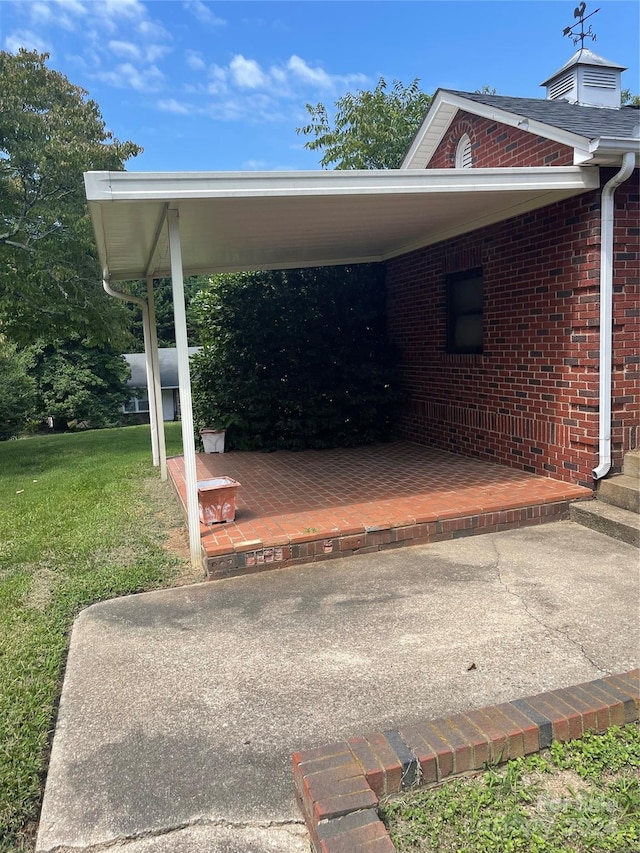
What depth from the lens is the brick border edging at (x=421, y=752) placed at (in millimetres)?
1895

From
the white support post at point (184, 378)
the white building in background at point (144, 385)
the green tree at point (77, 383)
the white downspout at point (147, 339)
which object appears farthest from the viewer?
the white building in background at point (144, 385)

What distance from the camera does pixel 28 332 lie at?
1235 centimetres

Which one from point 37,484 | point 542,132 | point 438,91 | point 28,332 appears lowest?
point 37,484

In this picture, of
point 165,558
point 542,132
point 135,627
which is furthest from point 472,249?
point 135,627

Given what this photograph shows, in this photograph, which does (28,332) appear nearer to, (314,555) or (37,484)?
(37,484)

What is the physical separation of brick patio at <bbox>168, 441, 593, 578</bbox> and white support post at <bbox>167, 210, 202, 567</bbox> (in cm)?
15

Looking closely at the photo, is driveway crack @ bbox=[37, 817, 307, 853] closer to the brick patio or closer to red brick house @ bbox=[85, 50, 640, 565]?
the brick patio

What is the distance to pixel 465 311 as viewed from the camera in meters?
7.38

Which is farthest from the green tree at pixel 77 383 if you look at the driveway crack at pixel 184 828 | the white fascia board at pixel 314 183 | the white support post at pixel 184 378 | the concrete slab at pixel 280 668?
the driveway crack at pixel 184 828

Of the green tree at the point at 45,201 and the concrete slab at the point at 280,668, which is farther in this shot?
the green tree at the point at 45,201

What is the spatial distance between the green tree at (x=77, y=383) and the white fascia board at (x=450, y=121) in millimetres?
22918

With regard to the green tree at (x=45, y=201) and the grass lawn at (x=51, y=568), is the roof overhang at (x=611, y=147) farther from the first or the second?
the green tree at (x=45, y=201)

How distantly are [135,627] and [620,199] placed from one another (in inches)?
201

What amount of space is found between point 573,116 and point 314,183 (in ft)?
12.2
